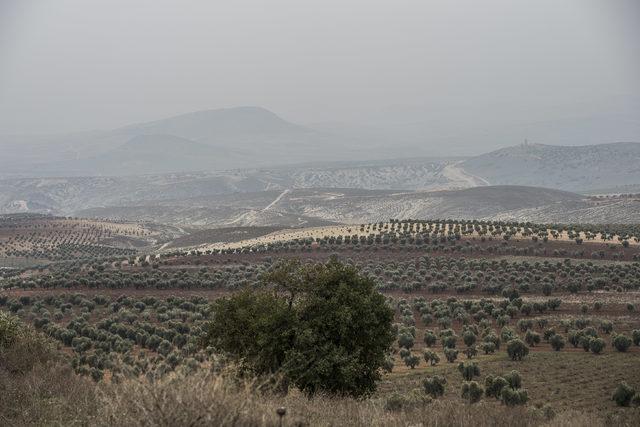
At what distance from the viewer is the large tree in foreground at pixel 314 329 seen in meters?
24.7

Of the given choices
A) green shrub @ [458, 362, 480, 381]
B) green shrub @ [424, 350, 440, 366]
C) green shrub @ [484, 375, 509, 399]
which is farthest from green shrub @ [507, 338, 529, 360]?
green shrub @ [484, 375, 509, 399]

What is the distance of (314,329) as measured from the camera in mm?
25828

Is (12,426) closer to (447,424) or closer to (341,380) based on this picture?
(447,424)

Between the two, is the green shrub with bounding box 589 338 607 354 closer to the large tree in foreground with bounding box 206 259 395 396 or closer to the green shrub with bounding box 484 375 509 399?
the green shrub with bounding box 484 375 509 399

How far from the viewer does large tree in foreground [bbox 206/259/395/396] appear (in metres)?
24.7

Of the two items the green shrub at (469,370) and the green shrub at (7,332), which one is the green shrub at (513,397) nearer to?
the green shrub at (469,370)

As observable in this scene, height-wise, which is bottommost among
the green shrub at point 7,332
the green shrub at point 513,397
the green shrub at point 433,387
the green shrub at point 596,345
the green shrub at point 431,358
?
the green shrub at point 431,358

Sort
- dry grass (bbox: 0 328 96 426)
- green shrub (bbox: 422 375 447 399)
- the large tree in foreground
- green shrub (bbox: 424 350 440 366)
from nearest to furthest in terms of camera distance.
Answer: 1. dry grass (bbox: 0 328 96 426)
2. the large tree in foreground
3. green shrub (bbox: 422 375 447 399)
4. green shrub (bbox: 424 350 440 366)

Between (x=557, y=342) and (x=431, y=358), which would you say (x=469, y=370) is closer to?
(x=431, y=358)

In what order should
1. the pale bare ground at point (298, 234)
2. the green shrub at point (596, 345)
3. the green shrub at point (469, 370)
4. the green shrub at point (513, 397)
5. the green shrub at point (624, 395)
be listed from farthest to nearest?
the pale bare ground at point (298, 234)
the green shrub at point (596, 345)
the green shrub at point (469, 370)
the green shrub at point (624, 395)
the green shrub at point (513, 397)

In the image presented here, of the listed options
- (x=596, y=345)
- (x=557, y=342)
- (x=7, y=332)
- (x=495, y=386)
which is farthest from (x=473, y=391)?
(x=7, y=332)

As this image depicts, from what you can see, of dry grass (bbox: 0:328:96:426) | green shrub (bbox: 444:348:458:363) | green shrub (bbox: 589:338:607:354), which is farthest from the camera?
green shrub (bbox: 589:338:607:354)

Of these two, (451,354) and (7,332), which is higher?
(7,332)

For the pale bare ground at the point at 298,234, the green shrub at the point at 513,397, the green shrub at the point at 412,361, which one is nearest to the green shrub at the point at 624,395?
the green shrub at the point at 513,397
